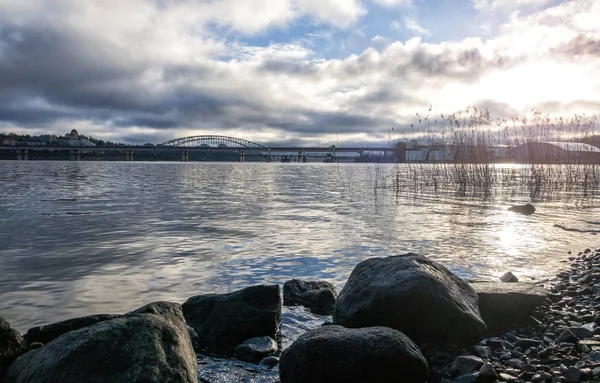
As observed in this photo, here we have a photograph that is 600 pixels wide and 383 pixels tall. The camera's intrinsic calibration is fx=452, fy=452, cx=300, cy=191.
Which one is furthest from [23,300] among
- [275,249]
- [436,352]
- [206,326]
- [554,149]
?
[554,149]

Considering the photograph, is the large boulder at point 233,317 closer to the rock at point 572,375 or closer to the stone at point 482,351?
the stone at point 482,351

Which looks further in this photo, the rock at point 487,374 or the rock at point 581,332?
the rock at point 581,332

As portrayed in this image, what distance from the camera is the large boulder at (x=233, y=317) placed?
282 inches

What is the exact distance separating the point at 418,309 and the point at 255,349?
2455 mm

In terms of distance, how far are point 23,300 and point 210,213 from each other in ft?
47.0

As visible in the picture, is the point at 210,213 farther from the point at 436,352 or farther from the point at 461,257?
the point at 436,352

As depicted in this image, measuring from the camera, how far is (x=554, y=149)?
3044 cm

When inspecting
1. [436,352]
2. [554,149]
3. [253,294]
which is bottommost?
[436,352]

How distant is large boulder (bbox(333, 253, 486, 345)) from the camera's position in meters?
6.56

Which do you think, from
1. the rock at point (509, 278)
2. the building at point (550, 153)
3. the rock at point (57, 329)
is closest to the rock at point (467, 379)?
the rock at point (57, 329)

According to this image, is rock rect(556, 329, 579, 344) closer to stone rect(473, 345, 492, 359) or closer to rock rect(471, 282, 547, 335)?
rock rect(471, 282, 547, 335)

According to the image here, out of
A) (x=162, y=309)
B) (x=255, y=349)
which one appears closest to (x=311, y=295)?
(x=255, y=349)

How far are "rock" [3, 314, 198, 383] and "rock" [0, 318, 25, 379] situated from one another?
0.29 meters

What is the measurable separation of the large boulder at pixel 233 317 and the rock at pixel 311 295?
983mm
